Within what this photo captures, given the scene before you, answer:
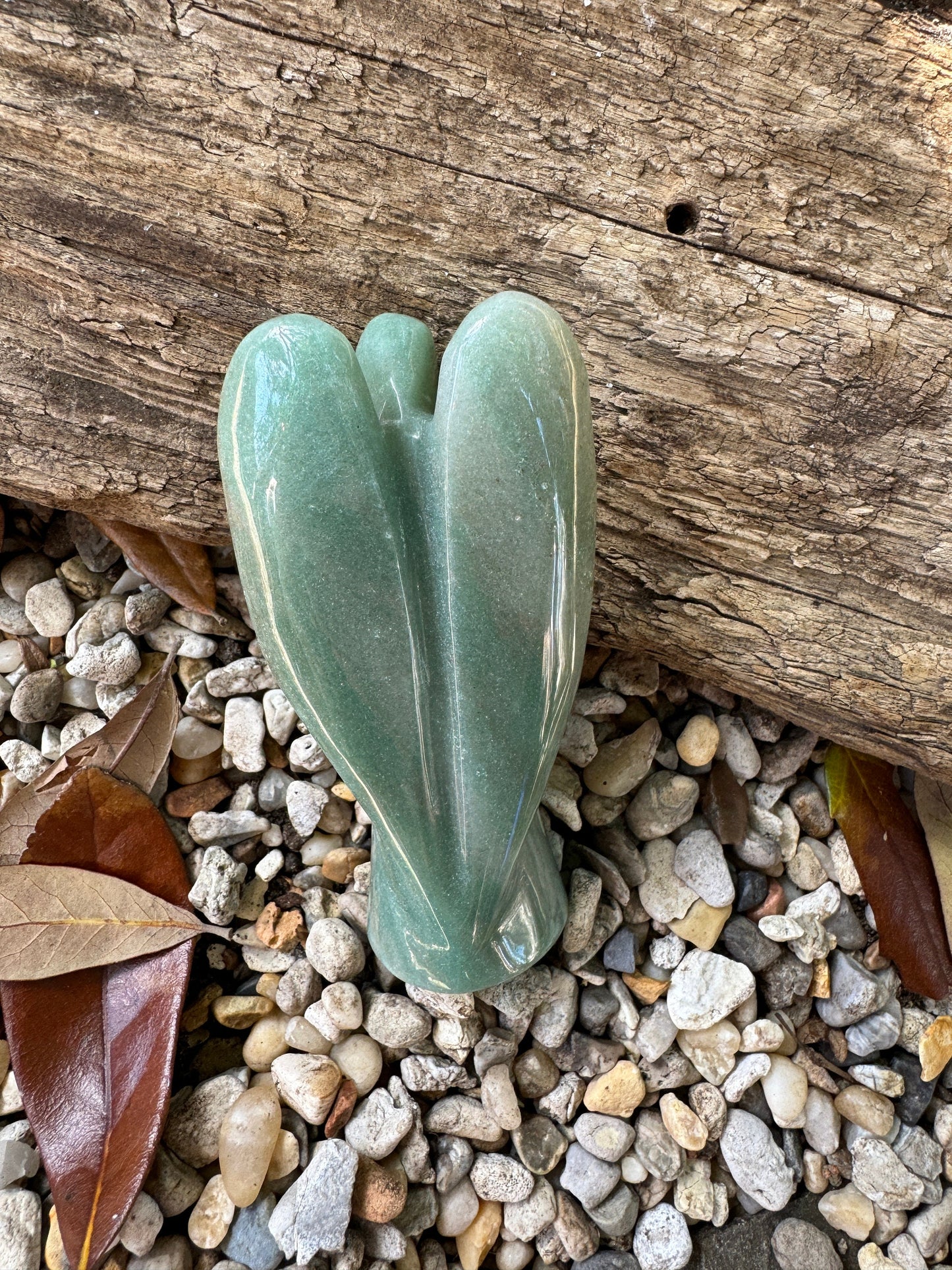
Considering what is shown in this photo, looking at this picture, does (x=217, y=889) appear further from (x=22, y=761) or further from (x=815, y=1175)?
(x=815, y=1175)

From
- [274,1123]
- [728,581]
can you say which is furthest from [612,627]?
[274,1123]

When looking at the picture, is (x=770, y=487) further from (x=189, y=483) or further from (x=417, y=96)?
(x=189, y=483)

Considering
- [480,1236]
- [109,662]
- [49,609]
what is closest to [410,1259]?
[480,1236]

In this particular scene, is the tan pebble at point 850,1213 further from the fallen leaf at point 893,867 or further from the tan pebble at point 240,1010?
the tan pebble at point 240,1010

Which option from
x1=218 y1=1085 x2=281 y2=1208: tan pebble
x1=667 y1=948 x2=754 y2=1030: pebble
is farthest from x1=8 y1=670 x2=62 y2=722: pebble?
x1=667 y1=948 x2=754 y2=1030: pebble

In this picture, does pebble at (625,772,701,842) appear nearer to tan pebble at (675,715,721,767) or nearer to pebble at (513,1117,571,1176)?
tan pebble at (675,715,721,767)

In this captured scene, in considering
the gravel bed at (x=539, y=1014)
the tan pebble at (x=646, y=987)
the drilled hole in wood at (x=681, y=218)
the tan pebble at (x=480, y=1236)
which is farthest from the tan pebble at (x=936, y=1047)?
the drilled hole in wood at (x=681, y=218)
